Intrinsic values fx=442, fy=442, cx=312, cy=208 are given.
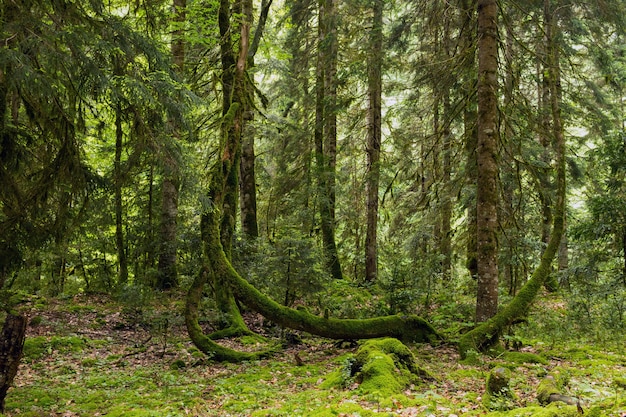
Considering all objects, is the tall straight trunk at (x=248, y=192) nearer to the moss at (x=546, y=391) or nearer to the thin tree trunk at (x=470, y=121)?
the thin tree trunk at (x=470, y=121)

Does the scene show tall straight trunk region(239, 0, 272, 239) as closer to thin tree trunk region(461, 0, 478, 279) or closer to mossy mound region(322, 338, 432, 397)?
thin tree trunk region(461, 0, 478, 279)

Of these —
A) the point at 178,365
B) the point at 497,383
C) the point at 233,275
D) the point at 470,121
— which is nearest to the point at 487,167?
the point at 497,383

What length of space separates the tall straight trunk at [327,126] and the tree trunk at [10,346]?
932 cm

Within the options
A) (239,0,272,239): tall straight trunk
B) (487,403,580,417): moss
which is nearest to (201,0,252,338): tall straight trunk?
(239,0,272,239): tall straight trunk

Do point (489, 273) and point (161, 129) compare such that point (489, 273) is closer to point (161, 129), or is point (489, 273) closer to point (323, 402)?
point (323, 402)

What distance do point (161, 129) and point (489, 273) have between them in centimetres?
646

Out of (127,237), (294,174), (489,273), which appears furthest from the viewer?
(294,174)

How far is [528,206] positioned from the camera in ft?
46.4

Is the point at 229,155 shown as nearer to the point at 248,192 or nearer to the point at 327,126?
the point at 248,192

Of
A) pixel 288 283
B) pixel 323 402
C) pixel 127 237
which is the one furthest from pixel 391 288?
pixel 127 237

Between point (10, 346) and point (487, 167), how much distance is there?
769cm

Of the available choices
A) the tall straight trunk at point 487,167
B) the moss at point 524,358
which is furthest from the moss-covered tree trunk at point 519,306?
the moss at point 524,358

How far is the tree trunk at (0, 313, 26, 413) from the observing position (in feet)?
16.6

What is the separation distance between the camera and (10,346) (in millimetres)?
5113
